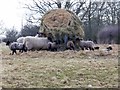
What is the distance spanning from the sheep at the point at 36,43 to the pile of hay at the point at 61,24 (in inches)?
22.0

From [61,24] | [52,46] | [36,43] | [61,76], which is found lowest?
Result: [61,76]

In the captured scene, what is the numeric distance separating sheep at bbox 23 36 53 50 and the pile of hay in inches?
22.0

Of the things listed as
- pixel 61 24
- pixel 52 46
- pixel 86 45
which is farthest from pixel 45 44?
pixel 86 45

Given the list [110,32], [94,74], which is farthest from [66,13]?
[94,74]

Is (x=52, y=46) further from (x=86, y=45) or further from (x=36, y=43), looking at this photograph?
(x=86, y=45)

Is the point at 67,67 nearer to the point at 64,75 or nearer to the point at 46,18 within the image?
the point at 64,75

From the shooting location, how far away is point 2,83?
392 centimetres

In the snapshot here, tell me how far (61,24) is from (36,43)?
1207mm

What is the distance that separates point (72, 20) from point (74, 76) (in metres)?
6.35

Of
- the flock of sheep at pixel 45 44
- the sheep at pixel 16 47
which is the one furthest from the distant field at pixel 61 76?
the flock of sheep at pixel 45 44

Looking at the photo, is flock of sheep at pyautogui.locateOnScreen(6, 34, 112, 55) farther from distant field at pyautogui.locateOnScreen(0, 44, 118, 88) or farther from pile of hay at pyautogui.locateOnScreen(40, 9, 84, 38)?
distant field at pyautogui.locateOnScreen(0, 44, 118, 88)

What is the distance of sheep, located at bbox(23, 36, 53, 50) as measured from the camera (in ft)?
31.6

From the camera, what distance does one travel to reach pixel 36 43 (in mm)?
9883

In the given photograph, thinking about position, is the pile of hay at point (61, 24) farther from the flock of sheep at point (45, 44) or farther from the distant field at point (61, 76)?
the distant field at point (61, 76)
